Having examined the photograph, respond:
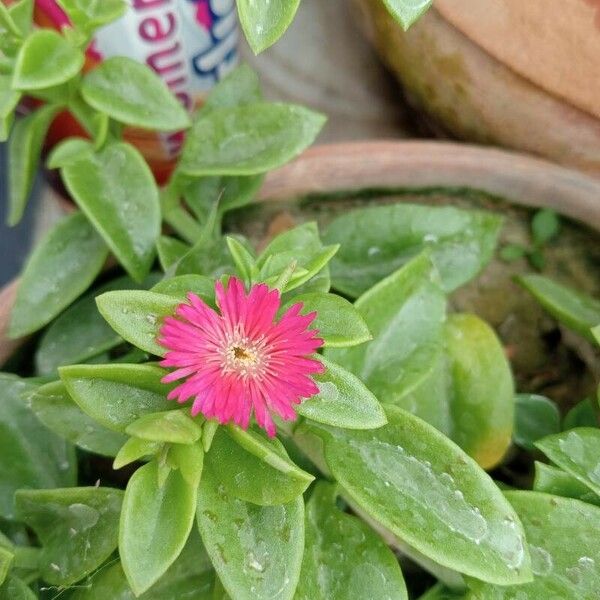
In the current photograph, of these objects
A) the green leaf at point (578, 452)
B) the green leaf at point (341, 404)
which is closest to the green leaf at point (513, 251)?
the green leaf at point (578, 452)

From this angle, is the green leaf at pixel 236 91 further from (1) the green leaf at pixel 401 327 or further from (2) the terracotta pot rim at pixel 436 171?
(1) the green leaf at pixel 401 327

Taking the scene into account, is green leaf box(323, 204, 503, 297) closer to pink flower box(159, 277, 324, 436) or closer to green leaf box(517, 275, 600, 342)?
green leaf box(517, 275, 600, 342)

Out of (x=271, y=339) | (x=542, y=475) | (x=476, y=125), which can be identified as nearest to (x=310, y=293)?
(x=271, y=339)

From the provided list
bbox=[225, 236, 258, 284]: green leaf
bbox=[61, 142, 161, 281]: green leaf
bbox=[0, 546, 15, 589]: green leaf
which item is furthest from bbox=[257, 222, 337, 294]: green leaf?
bbox=[0, 546, 15, 589]: green leaf

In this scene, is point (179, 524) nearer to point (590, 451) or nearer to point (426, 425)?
point (426, 425)

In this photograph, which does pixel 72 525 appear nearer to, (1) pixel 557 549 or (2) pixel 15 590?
(2) pixel 15 590

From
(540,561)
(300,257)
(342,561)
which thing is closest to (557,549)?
(540,561)
